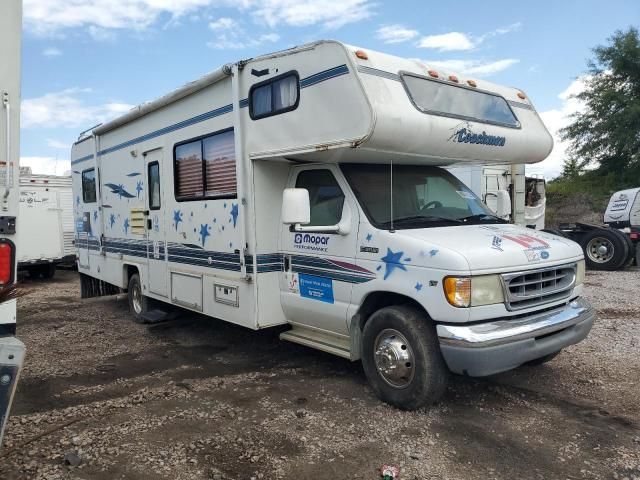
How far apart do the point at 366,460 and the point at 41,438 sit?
240 centimetres

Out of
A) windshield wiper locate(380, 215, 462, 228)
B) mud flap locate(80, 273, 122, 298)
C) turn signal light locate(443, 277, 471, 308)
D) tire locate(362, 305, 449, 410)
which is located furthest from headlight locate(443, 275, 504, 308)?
mud flap locate(80, 273, 122, 298)

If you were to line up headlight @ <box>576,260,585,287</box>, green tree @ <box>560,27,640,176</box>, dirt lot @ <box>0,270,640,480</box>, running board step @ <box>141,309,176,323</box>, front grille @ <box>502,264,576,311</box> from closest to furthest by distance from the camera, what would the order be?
dirt lot @ <box>0,270,640,480</box>, front grille @ <box>502,264,576,311</box>, headlight @ <box>576,260,585,287</box>, running board step @ <box>141,309,176,323</box>, green tree @ <box>560,27,640,176</box>

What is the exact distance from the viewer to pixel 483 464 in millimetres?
3645

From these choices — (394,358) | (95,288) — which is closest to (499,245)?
(394,358)

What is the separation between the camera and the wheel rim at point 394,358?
4387mm

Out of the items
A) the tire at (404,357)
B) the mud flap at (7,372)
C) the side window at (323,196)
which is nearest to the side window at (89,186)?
the side window at (323,196)

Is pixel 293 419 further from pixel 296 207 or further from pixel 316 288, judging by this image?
pixel 296 207

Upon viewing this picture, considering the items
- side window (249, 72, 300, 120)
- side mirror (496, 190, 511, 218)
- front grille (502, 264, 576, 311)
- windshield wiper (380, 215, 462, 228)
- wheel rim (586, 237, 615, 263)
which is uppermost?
side window (249, 72, 300, 120)

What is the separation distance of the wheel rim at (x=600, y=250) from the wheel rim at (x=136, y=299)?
10.3m

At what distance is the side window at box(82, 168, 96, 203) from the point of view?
9.02 meters

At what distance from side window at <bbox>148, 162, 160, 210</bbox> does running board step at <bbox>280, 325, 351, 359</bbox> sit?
2.77 m

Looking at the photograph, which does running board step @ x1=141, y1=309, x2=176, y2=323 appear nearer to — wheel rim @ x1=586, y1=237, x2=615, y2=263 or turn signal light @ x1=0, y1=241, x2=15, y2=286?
turn signal light @ x1=0, y1=241, x2=15, y2=286

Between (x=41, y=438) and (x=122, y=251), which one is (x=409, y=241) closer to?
(x=41, y=438)

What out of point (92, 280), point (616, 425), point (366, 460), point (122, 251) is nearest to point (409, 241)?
point (366, 460)
